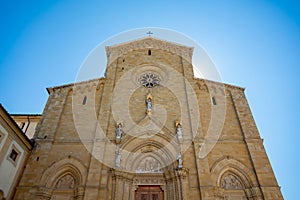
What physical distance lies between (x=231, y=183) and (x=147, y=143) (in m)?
4.64

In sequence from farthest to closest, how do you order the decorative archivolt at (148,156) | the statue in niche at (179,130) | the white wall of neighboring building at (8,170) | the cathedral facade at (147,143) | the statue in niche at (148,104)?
1. the statue in niche at (148,104)
2. the statue in niche at (179,130)
3. the decorative archivolt at (148,156)
4. the cathedral facade at (147,143)
5. the white wall of neighboring building at (8,170)

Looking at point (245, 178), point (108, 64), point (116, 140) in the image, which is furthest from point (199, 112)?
point (108, 64)

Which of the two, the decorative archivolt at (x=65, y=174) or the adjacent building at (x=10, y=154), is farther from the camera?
the decorative archivolt at (x=65, y=174)

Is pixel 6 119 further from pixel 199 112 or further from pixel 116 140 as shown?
pixel 199 112

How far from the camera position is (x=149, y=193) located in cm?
1077

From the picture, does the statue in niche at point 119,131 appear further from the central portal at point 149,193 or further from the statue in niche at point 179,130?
the statue in niche at point 179,130

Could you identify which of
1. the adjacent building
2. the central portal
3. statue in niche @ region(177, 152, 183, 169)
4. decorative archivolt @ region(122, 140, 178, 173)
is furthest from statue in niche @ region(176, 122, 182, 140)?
the adjacent building

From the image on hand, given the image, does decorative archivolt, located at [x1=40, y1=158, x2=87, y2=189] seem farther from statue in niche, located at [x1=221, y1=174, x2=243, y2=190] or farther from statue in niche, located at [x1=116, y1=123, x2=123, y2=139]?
statue in niche, located at [x1=221, y1=174, x2=243, y2=190]

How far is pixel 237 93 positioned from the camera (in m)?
14.6

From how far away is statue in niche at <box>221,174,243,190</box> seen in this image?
1070 centimetres

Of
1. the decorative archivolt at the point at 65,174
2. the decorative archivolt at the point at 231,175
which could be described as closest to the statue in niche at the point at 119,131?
the decorative archivolt at the point at 65,174

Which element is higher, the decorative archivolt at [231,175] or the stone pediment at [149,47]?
the stone pediment at [149,47]

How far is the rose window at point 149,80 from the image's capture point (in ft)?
49.4

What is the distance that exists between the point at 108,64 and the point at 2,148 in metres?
8.81
